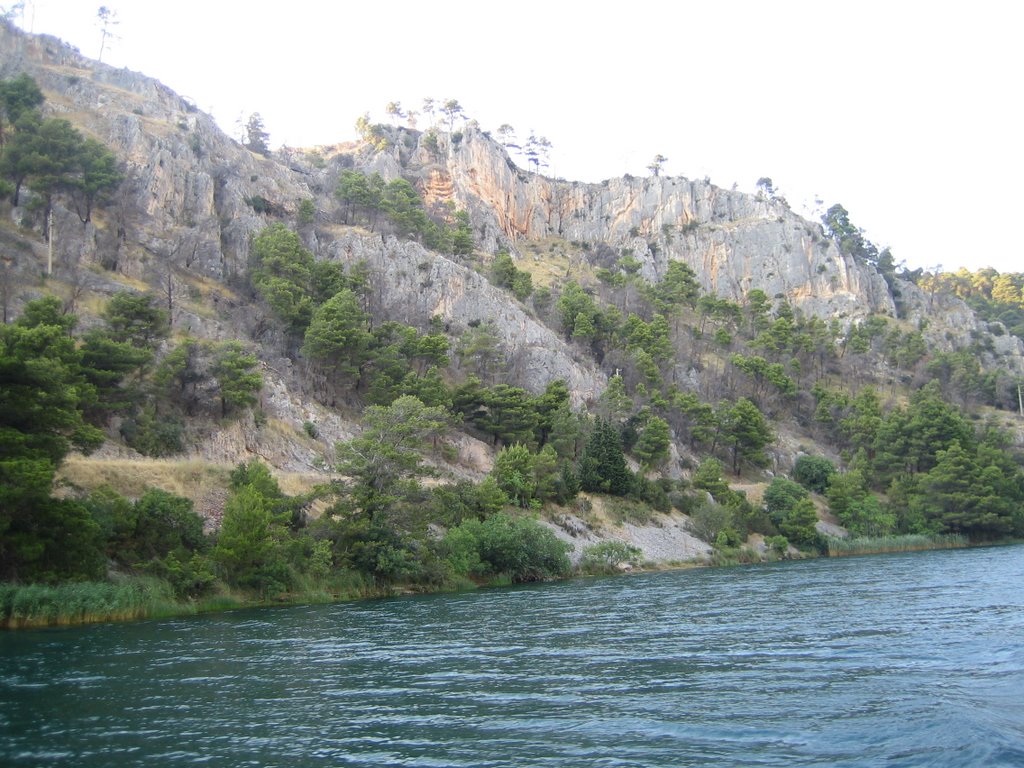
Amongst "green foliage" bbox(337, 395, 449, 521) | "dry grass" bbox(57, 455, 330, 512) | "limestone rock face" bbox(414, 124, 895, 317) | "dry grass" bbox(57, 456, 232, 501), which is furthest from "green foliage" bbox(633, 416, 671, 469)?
"limestone rock face" bbox(414, 124, 895, 317)

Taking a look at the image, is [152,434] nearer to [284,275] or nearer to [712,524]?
[284,275]

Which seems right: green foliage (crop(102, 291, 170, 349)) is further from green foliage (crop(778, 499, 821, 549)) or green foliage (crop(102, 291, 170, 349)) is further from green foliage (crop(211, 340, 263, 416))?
green foliage (crop(778, 499, 821, 549))

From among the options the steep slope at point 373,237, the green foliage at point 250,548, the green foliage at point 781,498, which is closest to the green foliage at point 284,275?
the steep slope at point 373,237

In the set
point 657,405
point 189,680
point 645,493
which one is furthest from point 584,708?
point 657,405

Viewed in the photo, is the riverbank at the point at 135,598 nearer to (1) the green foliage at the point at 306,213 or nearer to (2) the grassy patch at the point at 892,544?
(2) the grassy patch at the point at 892,544

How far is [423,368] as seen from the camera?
2864 inches

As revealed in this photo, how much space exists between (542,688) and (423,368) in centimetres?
5712

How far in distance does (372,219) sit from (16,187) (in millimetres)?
41594

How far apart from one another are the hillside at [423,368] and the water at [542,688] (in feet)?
39.5

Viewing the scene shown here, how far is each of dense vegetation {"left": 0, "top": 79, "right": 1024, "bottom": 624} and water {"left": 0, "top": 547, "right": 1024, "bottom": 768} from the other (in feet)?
19.6

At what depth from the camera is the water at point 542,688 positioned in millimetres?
12398

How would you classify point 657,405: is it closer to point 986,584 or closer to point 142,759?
point 986,584

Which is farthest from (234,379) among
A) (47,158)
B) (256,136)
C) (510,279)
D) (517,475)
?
(256,136)

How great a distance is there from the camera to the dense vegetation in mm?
32750
